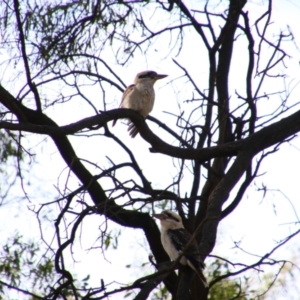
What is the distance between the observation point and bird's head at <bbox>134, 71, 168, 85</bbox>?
504cm

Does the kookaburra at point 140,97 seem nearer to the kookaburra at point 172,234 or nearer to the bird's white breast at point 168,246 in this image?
the kookaburra at point 172,234

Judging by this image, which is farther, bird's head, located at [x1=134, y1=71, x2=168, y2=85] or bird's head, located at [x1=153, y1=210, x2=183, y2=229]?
bird's head, located at [x1=134, y1=71, x2=168, y2=85]

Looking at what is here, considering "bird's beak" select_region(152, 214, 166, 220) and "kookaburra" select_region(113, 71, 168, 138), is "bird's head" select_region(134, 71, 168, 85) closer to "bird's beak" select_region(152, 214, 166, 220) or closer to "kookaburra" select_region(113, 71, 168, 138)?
"kookaburra" select_region(113, 71, 168, 138)

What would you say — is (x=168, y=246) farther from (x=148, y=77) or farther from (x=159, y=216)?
(x=148, y=77)

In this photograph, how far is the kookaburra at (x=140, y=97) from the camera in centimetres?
477

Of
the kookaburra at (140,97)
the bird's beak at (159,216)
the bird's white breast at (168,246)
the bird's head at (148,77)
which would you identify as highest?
the bird's head at (148,77)

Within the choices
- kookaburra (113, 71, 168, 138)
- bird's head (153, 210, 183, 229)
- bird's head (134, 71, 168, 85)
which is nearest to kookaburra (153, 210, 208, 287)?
bird's head (153, 210, 183, 229)

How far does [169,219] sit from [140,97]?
0.80 meters

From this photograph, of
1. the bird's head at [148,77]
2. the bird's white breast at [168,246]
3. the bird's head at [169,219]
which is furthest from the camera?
the bird's head at [148,77]

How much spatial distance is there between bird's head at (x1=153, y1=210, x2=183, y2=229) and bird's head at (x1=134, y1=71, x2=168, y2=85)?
0.89 meters

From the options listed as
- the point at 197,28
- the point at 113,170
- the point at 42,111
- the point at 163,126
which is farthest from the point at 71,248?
the point at 197,28

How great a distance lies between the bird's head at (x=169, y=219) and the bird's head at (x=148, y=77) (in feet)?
2.92

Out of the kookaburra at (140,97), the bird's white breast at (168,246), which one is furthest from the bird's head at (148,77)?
the bird's white breast at (168,246)

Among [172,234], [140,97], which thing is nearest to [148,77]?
[140,97]
